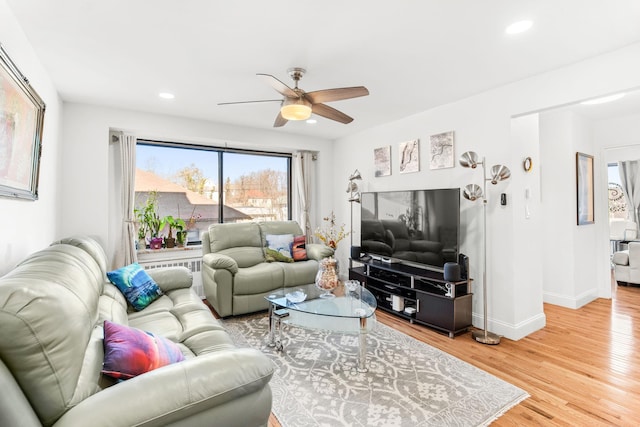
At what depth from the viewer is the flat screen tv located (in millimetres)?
3297

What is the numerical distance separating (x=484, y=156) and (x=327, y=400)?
2.74 meters

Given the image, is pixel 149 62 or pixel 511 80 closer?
pixel 149 62

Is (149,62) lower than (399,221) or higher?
higher

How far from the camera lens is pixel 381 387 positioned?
7.32ft

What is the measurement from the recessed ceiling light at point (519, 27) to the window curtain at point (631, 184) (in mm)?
5973

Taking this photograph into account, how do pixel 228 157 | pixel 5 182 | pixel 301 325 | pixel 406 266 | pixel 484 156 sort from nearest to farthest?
pixel 5 182, pixel 301 325, pixel 484 156, pixel 406 266, pixel 228 157

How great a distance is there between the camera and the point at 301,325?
2.52 m

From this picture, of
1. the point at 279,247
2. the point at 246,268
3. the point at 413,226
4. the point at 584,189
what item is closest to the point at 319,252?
the point at 279,247

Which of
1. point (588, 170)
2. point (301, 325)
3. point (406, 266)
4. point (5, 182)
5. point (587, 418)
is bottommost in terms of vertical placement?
point (587, 418)

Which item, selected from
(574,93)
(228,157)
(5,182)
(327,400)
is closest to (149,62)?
(5,182)

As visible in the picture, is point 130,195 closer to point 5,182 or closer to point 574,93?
point 5,182

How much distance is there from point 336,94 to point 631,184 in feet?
22.4

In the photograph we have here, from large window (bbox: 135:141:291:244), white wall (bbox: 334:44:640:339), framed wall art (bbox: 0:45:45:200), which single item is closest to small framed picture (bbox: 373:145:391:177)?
white wall (bbox: 334:44:640:339)

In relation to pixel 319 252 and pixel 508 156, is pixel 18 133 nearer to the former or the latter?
pixel 319 252
